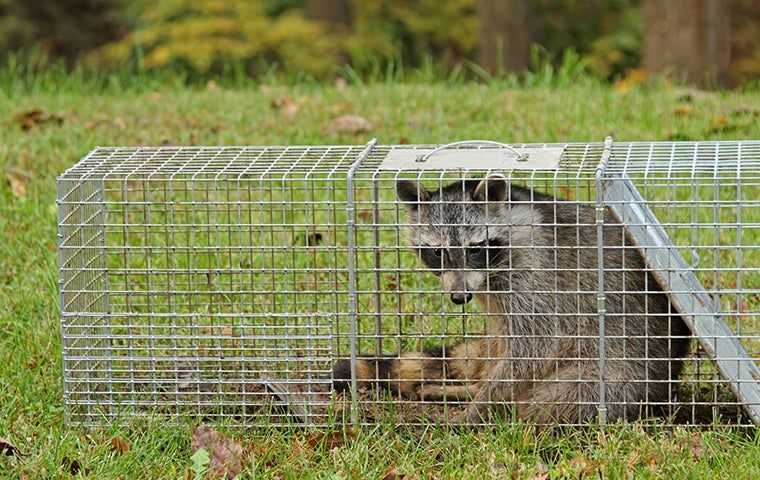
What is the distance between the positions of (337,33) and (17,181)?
9572mm

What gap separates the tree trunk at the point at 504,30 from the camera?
43.4 feet

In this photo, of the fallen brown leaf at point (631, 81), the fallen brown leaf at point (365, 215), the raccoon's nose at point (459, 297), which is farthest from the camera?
the fallen brown leaf at point (631, 81)

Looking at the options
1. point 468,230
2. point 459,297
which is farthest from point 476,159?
point 459,297

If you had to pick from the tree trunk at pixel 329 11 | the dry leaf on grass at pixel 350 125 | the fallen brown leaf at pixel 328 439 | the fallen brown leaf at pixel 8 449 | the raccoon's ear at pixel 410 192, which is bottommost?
the tree trunk at pixel 329 11

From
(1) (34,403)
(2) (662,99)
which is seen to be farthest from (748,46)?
(1) (34,403)

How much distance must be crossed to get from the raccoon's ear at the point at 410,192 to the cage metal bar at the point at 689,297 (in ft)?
2.11

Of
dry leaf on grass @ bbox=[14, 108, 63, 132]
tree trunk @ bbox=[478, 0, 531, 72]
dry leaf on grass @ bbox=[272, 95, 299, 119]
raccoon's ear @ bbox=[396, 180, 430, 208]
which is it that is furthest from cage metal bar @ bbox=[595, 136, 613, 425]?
tree trunk @ bbox=[478, 0, 531, 72]

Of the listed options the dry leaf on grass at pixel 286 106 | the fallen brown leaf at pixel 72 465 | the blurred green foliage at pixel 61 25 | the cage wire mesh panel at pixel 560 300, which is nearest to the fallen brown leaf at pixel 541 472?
the cage wire mesh panel at pixel 560 300

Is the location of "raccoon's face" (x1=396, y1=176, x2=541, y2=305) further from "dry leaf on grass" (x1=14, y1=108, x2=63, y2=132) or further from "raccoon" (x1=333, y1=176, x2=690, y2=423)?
"dry leaf on grass" (x1=14, y1=108, x2=63, y2=132)

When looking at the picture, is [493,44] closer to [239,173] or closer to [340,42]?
[340,42]

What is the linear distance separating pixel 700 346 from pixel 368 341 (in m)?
1.39

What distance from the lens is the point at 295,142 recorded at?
24.1 feet

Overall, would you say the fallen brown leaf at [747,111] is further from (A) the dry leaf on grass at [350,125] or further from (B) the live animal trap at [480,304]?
(B) the live animal trap at [480,304]

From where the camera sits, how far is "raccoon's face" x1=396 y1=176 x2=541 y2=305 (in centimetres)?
445
